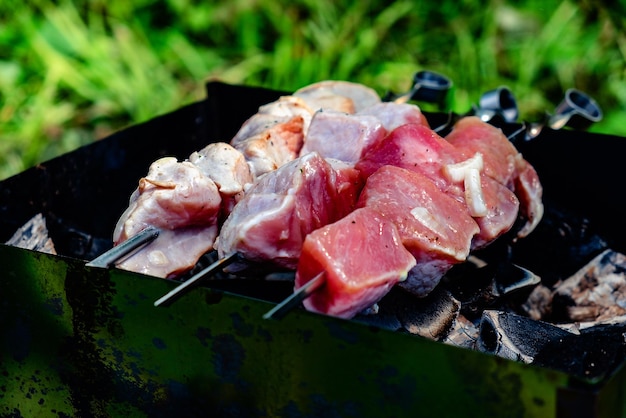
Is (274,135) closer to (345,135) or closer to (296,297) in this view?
(345,135)

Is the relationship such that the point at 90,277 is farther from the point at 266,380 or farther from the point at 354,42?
the point at 354,42

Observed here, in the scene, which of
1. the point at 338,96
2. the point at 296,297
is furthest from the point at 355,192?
the point at 338,96

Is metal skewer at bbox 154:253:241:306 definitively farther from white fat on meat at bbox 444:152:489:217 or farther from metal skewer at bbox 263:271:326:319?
white fat on meat at bbox 444:152:489:217

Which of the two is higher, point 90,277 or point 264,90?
point 90,277

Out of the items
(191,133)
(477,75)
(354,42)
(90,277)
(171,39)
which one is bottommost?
(477,75)

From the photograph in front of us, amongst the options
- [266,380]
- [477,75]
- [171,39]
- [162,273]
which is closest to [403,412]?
[266,380]

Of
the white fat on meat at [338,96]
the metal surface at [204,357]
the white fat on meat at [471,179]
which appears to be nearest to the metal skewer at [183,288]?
the metal surface at [204,357]
